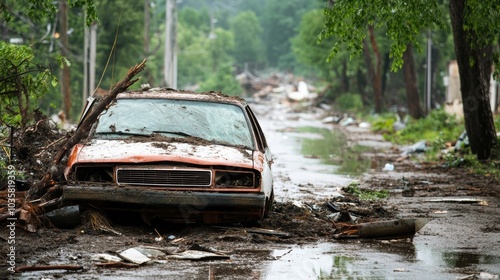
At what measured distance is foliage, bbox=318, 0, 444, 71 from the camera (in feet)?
50.8

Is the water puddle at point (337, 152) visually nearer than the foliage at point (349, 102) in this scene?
Yes

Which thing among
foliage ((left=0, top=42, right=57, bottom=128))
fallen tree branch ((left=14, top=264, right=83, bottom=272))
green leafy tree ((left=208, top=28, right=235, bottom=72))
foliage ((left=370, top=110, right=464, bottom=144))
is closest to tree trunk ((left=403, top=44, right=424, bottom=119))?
foliage ((left=370, top=110, right=464, bottom=144))

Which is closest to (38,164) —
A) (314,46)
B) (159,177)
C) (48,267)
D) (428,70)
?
(159,177)

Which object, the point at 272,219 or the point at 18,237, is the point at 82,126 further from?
the point at 272,219

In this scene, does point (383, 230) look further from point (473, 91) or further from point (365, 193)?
point (473, 91)

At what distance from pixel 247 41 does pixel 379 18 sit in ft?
494

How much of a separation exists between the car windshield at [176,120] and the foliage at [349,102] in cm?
5273

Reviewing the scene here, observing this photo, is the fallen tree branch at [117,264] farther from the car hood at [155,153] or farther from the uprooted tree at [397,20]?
the uprooted tree at [397,20]

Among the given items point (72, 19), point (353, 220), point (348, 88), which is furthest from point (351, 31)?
point (348, 88)

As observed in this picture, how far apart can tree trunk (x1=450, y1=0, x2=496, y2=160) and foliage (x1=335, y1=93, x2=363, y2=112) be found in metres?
43.4

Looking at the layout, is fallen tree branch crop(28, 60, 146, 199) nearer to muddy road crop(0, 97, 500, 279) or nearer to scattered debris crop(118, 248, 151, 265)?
muddy road crop(0, 97, 500, 279)

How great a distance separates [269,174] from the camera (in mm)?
10375

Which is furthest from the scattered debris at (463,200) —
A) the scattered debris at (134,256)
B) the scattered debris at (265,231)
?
the scattered debris at (134,256)

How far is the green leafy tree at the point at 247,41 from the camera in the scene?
541 feet
